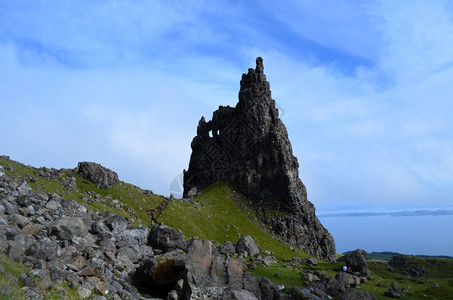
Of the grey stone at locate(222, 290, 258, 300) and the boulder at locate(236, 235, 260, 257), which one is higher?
the boulder at locate(236, 235, 260, 257)

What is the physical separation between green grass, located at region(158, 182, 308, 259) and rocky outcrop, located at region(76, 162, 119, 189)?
21460 mm

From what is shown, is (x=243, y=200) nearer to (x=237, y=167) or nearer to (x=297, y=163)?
(x=237, y=167)

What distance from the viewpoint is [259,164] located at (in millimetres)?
162375

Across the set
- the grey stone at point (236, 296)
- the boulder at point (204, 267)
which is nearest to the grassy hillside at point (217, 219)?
the boulder at point (204, 267)

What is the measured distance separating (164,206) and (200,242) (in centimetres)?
8376

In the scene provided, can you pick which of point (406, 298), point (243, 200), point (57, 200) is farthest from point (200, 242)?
point (243, 200)

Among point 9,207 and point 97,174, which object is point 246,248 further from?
point 9,207

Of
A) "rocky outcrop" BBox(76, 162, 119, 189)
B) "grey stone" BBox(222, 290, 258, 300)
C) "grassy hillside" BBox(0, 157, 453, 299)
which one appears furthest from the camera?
"rocky outcrop" BBox(76, 162, 119, 189)

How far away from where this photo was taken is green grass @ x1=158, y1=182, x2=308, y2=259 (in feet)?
354

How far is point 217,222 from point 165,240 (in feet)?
273

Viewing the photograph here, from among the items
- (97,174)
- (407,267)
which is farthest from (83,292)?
(407,267)

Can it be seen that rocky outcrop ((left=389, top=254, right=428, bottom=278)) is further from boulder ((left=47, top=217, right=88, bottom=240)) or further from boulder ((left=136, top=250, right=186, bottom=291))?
boulder ((left=47, top=217, right=88, bottom=240))

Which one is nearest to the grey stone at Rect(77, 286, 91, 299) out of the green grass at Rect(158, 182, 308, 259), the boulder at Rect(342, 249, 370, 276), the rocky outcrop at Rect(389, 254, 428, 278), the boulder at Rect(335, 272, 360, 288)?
the boulder at Rect(335, 272, 360, 288)

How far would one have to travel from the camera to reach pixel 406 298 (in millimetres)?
59938
